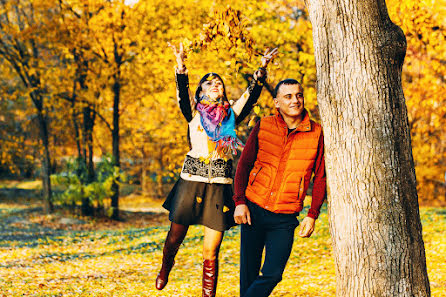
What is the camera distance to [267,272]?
352cm

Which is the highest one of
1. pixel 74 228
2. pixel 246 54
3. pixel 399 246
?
pixel 246 54

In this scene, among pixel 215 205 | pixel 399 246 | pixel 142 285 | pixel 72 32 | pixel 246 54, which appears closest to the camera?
pixel 399 246

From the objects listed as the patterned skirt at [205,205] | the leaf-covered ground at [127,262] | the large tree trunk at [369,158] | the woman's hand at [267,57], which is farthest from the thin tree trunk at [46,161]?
the large tree trunk at [369,158]

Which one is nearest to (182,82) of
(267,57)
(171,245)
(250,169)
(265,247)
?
(267,57)

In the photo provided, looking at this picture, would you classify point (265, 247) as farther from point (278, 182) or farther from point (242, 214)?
point (278, 182)

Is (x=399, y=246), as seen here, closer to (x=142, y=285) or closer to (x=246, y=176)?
(x=246, y=176)

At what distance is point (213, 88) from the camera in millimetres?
4297

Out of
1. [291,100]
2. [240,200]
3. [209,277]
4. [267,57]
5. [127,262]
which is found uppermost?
[267,57]

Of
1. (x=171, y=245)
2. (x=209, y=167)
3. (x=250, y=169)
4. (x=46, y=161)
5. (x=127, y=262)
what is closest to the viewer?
(x=250, y=169)

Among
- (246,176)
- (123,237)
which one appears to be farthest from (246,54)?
(123,237)

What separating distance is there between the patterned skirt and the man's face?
100 cm

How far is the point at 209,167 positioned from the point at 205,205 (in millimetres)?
342

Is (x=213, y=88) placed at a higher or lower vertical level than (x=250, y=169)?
higher

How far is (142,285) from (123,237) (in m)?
6.13
